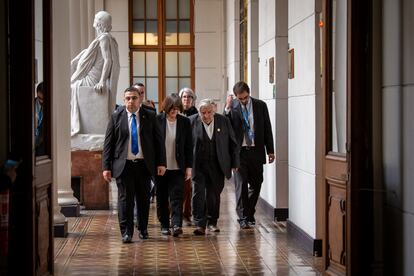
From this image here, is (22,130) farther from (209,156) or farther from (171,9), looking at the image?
(171,9)

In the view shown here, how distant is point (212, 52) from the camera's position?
21.1 metres

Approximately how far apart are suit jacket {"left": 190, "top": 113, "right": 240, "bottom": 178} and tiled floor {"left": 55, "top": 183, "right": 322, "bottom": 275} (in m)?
0.81

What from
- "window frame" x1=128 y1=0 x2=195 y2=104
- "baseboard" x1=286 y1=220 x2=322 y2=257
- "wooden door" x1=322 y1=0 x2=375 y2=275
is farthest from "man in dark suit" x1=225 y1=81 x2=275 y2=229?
"window frame" x1=128 y1=0 x2=195 y2=104

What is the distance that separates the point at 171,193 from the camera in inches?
399

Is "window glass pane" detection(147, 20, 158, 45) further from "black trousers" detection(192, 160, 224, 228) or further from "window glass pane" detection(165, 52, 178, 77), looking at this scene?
"black trousers" detection(192, 160, 224, 228)

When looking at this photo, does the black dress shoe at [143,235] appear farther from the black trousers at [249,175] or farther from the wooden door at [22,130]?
the wooden door at [22,130]

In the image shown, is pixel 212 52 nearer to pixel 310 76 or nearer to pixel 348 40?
pixel 310 76

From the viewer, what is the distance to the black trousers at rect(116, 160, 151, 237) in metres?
9.51

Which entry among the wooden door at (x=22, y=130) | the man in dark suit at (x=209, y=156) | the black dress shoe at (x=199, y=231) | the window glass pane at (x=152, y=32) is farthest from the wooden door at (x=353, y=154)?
the window glass pane at (x=152, y=32)

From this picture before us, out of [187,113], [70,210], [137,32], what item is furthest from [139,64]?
[187,113]

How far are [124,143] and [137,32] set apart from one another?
11806mm

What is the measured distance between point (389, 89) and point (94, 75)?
7.12 m

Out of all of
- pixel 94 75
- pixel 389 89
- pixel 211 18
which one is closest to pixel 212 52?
pixel 211 18

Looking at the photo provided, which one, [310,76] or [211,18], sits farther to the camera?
[211,18]
